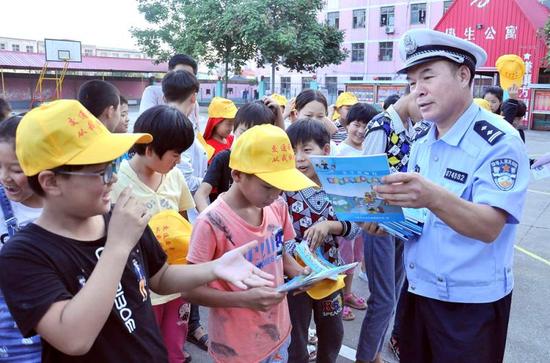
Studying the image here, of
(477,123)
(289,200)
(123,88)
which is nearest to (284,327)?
(289,200)

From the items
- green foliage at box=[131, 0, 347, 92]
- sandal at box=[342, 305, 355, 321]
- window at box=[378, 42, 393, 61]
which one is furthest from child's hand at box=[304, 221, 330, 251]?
window at box=[378, 42, 393, 61]

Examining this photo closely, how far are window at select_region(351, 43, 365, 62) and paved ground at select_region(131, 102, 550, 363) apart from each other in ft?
98.6

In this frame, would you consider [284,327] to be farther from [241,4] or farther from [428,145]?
[241,4]

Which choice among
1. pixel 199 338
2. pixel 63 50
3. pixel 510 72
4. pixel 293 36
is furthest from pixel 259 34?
pixel 199 338

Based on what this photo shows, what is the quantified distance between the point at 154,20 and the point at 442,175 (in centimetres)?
2741

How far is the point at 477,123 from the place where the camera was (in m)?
1.64

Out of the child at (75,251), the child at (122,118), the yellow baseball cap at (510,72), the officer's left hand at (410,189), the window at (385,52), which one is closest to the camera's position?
the child at (75,251)

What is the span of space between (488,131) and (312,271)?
34.3 inches

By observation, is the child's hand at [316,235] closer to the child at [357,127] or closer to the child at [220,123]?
the child at [357,127]

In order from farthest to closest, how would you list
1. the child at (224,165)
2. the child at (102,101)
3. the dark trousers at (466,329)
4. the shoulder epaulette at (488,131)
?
the child at (102,101), the child at (224,165), the dark trousers at (466,329), the shoulder epaulette at (488,131)

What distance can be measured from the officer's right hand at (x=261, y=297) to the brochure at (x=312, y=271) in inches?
1.3

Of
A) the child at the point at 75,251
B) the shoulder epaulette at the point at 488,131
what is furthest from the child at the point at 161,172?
the shoulder epaulette at the point at 488,131

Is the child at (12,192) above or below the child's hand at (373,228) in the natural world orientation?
above

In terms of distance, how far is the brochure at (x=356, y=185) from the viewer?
57.4 inches
